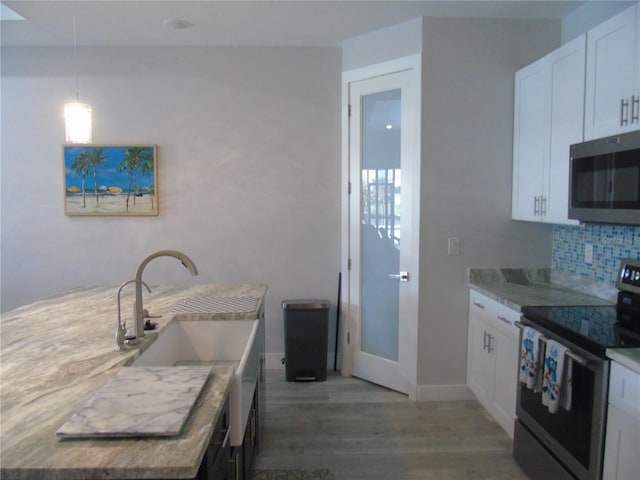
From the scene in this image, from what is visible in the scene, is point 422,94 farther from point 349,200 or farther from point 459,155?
point 349,200

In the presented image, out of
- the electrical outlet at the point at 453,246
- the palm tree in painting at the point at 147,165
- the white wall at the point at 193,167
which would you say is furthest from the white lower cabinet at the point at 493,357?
the palm tree in painting at the point at 147,165

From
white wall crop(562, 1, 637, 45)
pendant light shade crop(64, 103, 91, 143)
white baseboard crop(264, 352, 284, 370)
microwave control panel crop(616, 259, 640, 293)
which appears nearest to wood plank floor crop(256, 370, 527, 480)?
white baseboard crop(264, 352, 284, 370)

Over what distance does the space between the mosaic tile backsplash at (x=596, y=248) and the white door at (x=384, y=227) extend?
103 cm

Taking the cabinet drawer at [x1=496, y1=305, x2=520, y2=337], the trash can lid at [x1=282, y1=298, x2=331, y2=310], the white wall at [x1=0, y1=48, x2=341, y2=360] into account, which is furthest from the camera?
the white wall at [x1=0, y1=48, x2=341, y2=360]

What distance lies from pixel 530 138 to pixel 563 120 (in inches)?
15.1

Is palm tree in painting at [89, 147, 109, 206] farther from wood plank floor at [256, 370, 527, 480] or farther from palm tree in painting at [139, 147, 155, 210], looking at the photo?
wood plank floor at [256, 370, 527, 480]

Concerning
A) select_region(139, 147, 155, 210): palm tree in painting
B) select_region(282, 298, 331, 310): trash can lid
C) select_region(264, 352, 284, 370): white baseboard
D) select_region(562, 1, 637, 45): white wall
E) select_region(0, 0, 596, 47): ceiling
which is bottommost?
select_region(264, 352, 284, 370): white baseboard

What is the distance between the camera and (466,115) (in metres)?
3.24

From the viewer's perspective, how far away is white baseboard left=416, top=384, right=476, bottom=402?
335 cm

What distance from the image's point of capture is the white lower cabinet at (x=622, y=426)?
164 centimetres

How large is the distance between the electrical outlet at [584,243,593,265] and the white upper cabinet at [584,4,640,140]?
811 mm

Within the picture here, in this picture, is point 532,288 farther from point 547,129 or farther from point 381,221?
point 381,221

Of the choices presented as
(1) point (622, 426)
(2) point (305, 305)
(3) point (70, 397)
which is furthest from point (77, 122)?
(1) point (622, 426)

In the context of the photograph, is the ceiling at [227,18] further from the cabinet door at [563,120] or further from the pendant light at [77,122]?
the pendant light at [77,122]
